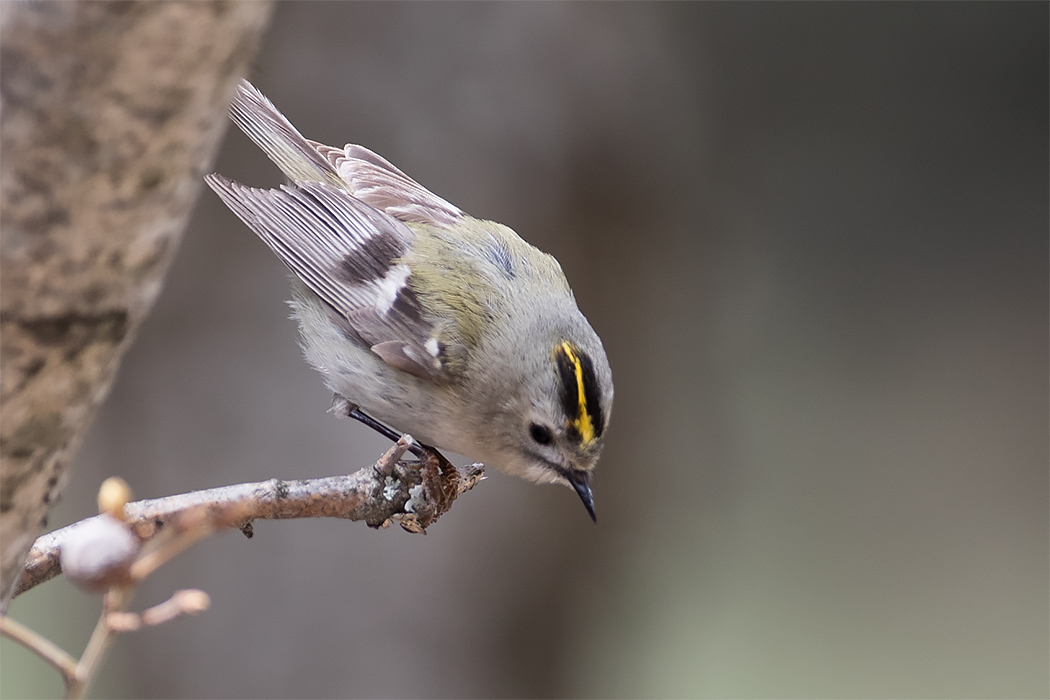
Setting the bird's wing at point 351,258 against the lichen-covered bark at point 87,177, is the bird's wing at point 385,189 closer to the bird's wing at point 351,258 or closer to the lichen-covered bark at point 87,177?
the bird's wing at point 351,258

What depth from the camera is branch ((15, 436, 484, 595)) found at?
827mm

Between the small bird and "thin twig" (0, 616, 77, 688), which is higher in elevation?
the small bird

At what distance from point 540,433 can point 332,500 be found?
377mm

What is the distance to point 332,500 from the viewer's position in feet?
3.12

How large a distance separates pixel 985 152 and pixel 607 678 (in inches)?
92.3

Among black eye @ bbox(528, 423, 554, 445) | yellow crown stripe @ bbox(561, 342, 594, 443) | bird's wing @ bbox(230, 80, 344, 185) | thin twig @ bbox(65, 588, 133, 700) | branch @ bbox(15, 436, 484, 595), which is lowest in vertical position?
branch @ bbox(15, 436, 484, 595)

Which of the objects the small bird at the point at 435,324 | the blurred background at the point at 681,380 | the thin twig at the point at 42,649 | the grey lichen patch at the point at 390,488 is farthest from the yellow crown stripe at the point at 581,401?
the blurred background at the point at 681,380

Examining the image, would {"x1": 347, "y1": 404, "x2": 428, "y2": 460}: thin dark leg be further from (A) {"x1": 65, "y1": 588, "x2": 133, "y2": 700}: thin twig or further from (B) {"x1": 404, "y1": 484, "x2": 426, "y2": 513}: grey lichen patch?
(A) {"x1": 65, "y1": 588, "x2": 133, "y2": 700}: thin twig

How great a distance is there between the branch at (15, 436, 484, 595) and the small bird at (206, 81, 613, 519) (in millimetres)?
112

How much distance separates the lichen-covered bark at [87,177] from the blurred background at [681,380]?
4.96 ft

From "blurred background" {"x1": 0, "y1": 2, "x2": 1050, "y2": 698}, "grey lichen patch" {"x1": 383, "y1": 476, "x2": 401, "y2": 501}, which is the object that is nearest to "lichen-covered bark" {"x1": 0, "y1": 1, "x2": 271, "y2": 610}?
"grey lichen patch" {"x1": 383, "y1": 476, "x2": 401, "y2": 501}

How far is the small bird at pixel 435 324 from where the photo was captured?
123cm

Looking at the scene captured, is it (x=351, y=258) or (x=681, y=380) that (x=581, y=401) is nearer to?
(x=351, y=258)

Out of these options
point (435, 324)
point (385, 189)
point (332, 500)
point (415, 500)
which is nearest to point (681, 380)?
point (385, 189)
